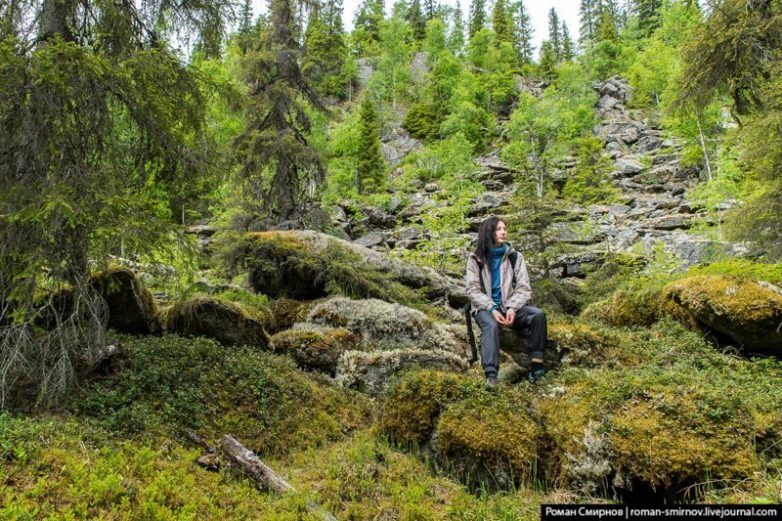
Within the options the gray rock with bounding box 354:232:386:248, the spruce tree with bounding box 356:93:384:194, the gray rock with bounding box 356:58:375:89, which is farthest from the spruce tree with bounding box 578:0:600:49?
the gray rock with bounding box 354:232:386:248

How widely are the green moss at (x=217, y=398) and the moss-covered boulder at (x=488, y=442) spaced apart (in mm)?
1981

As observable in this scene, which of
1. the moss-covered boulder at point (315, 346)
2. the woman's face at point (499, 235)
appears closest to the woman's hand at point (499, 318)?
the woman's face at point (499, 235)

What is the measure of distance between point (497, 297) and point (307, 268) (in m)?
5.72

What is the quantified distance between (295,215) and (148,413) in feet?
32.4

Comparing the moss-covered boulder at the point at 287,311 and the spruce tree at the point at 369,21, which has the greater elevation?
the spruce tree at the point at 369,21

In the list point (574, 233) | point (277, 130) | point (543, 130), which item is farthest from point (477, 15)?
point (277, 130)

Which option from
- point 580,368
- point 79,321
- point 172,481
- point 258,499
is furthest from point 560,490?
point 79,321

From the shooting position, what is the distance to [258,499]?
393 centimetres

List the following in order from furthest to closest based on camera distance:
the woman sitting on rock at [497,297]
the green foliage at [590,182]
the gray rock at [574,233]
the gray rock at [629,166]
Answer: the gray rock at [629,166] → the green foliage at [590,182] → the gray rock at [574,233] → the woman sitting on rock at [497,297]

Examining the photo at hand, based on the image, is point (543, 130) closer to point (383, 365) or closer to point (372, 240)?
point (372, 240)

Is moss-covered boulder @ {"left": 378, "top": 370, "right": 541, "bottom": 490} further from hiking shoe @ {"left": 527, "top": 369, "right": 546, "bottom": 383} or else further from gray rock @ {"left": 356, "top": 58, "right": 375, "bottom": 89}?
gray rock @ {"left": 356, "top": 58, "right": 375, "bottom": 89}

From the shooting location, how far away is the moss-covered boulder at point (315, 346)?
7766 millimetres

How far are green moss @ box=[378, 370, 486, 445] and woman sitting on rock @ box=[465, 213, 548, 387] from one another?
1.33 feet

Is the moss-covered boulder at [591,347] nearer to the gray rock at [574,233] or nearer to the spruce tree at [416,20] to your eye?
the gray rock at [574,233]
